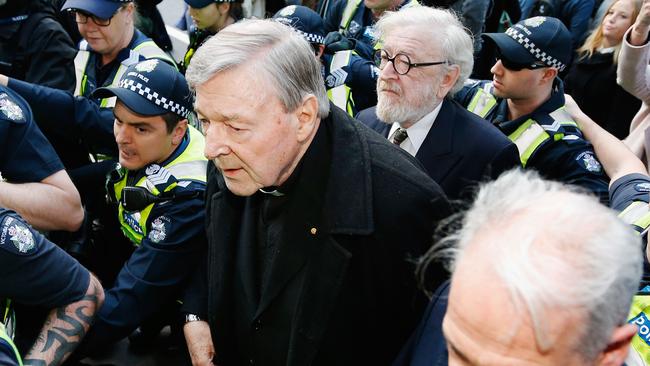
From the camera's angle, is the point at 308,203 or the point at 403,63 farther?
the point at 403,63

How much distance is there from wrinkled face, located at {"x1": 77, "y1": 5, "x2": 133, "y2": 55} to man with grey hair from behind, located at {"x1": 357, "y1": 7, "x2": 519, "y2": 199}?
1.69 m

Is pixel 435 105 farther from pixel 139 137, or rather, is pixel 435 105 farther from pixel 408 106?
pixel 139 137

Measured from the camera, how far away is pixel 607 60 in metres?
4.54

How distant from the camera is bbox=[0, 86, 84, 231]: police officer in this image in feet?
8.01

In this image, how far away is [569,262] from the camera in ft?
3.52

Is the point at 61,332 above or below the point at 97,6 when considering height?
below

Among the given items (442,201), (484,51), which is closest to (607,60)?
(484,51)

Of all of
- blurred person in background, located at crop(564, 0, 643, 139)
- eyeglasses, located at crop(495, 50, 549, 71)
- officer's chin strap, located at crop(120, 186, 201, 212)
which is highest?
eyeglasses, located at crop(495, 50, 549, 71)

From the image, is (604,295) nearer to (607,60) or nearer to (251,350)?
(251,350)

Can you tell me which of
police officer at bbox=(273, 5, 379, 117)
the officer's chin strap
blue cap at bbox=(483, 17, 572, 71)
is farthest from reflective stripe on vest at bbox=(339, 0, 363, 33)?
the officer's chin strap

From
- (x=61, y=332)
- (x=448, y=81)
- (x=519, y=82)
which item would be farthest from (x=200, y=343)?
(x=519, y=82)

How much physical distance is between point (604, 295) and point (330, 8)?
13.9 feet

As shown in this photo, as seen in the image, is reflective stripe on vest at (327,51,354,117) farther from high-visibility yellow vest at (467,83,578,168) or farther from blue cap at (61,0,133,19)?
blue cap at (61,0,133,19)

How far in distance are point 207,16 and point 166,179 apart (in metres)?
2.24
